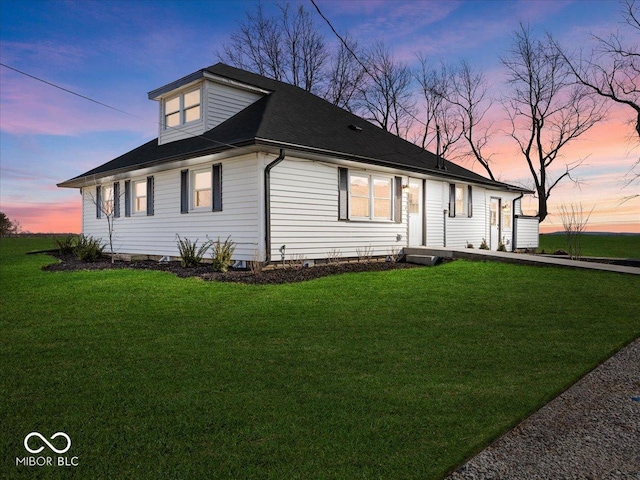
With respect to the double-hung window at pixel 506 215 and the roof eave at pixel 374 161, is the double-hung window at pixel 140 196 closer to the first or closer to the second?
the roof eave at pixel 374 161

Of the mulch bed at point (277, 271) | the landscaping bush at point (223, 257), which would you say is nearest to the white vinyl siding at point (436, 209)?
the mulch bed at point (277, 271)

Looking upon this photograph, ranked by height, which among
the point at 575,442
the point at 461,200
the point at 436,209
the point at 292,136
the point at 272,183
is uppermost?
the point at 292,136

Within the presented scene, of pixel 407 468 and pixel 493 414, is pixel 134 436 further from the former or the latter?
pixel 493 414

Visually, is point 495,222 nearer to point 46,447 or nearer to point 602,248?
point 602,248

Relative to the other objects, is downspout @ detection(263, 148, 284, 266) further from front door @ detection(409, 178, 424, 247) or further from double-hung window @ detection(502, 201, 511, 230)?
double-hung window @ detection(502, 201, 511, 230)

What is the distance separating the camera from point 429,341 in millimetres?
5395

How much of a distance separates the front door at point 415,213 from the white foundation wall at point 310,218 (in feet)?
7.13

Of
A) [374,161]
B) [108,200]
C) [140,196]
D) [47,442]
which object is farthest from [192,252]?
[47,442]

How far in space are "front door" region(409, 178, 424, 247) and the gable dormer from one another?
6.47 m

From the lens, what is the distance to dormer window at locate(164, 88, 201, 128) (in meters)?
15.5

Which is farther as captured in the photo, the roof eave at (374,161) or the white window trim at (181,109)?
the white window trim at (181,109)

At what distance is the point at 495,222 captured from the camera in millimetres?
21828

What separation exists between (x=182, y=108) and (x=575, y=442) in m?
15.6

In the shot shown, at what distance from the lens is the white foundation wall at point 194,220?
12.3 m
